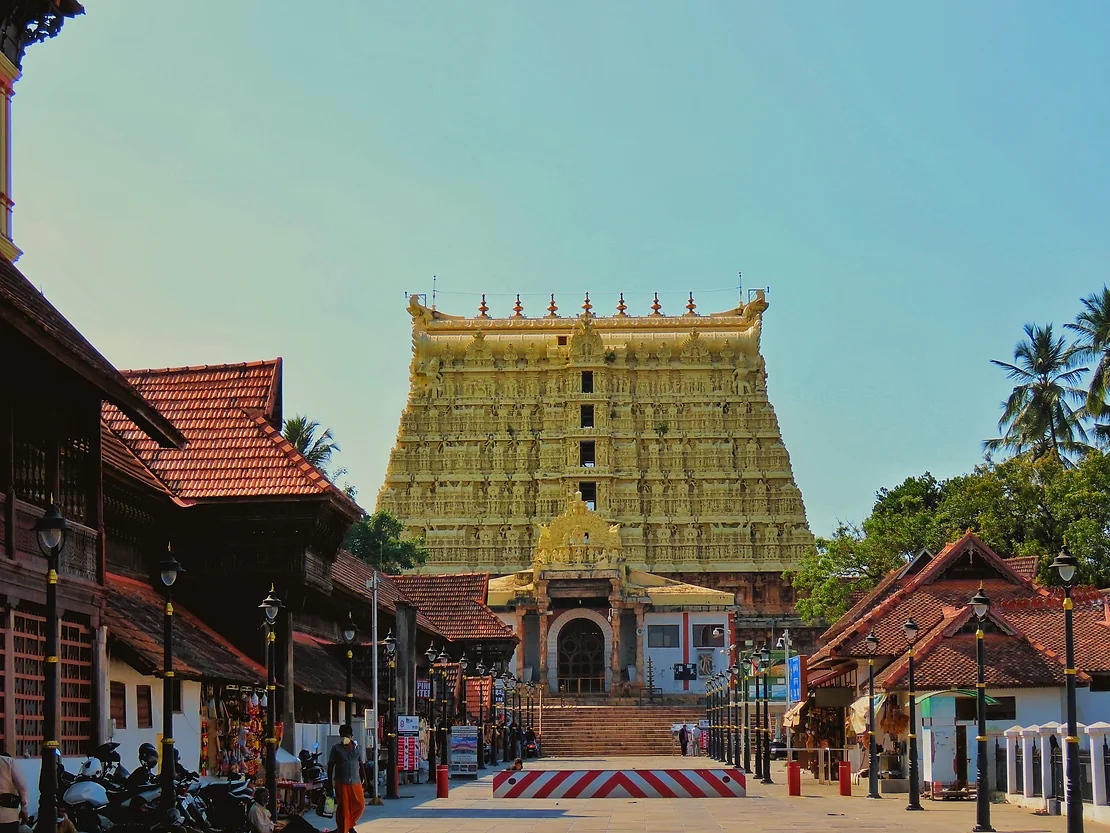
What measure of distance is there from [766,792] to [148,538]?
15642 mm

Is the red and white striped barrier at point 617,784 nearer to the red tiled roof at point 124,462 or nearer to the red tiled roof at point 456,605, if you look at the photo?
the red tiled roof at point 124,462

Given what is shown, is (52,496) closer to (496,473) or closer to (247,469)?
(247,469)

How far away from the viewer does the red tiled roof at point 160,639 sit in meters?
22.1

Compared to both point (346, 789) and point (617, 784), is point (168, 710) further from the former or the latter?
point (617, 784)

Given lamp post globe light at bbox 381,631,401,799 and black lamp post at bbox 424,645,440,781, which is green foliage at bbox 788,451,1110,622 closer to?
black lamp post at bbox 424,645,440,781

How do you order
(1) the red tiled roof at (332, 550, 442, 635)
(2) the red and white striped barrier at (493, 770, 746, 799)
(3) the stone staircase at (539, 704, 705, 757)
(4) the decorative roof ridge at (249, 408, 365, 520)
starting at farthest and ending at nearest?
(3) the stone staircase at (539, 704, 705, 757)
(1) the red tiled roof at (332, 550, 442, 635)
(2) the red and white striped barrier at (493, 770, 746, 799)
(4) the decorative roof ridge at (249, 408, 365, 520)

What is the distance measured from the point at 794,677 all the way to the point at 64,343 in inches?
1057

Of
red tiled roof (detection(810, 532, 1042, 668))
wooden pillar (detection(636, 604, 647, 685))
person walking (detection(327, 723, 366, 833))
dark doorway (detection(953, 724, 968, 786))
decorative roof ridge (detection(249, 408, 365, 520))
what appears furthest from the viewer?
wooden pillar (detection(636, 604, 647, 685))

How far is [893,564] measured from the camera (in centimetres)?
6575

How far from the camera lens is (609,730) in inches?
2557

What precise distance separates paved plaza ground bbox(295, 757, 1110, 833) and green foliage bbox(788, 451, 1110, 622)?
2193cm

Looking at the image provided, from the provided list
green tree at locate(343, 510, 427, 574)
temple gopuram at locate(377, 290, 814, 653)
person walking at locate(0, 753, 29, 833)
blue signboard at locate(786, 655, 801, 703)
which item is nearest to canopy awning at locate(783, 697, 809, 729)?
blue signboard at locate(786, 655, 801, 703)

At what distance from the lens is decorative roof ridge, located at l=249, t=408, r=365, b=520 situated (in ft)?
89.9

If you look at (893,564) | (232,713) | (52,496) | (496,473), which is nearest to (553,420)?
(496,473)
